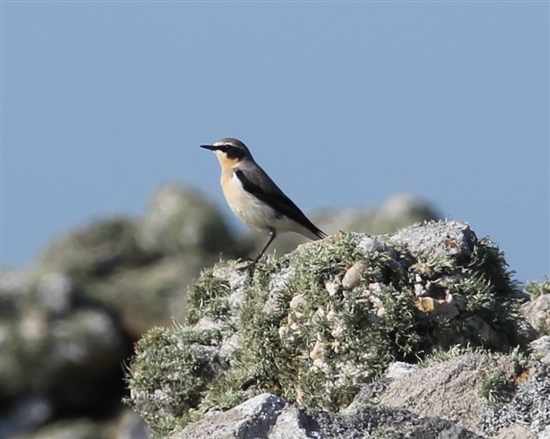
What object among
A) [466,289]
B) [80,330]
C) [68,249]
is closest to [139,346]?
[466,289]

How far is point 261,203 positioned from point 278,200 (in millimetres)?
246

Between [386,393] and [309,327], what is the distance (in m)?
1.58

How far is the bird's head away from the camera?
→ 15.0 m

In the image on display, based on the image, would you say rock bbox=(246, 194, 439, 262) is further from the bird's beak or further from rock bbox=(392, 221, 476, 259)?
rock bbox=(392, 221, 476, 259)

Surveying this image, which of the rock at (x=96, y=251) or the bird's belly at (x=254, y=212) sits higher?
the rock at (x=96, y=251)

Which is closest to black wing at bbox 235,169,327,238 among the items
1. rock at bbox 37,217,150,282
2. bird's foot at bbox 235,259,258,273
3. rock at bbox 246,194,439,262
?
bird's foot at bbox 235,259,258,273

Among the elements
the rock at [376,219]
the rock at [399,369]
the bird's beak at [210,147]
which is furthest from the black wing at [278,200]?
the rock at [376,219]

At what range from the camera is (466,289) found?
27.3 feet

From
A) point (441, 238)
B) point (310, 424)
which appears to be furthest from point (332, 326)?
point (310, 424)

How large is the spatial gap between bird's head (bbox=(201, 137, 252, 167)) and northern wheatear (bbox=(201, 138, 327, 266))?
1.19ft

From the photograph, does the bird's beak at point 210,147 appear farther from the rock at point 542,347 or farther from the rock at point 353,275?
the rock at point 353,275

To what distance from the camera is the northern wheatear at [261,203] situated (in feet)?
46.1

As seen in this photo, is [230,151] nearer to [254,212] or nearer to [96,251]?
[254,212]

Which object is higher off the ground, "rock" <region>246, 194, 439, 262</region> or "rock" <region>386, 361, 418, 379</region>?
"rock" <region>246, 194, 439, 262</region>
